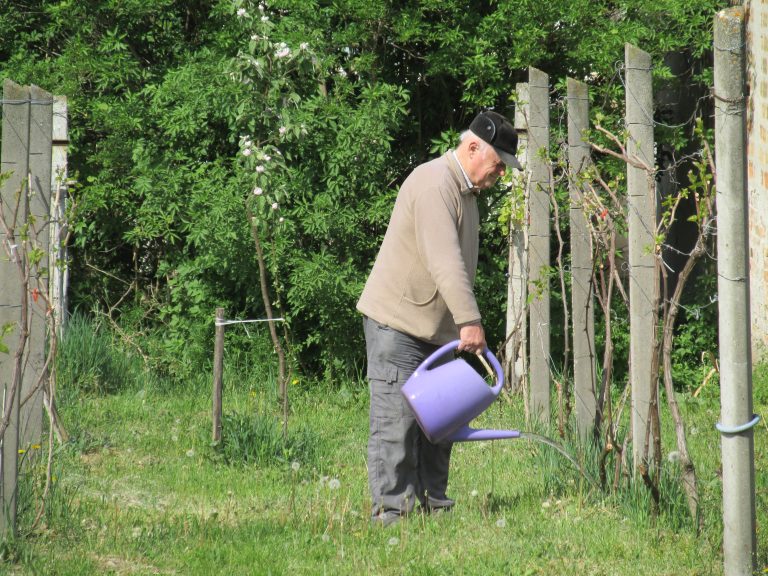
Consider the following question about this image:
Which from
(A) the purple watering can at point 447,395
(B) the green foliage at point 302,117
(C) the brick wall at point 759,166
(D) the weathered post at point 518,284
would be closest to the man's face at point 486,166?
(A) the purple watering can at point 447,395

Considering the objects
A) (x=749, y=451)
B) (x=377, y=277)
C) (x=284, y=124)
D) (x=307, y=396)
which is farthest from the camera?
(x=307, y=396)

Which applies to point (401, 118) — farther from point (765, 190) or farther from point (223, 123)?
point (765, 190)

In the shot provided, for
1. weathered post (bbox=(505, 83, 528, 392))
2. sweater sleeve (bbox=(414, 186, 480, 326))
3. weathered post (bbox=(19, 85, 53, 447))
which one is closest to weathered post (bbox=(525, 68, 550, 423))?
weathered post (bbox=(505, 83, 528, 392))

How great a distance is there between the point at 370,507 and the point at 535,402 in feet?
5.98

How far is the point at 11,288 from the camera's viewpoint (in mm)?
3930

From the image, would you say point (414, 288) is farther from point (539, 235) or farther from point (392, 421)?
point (539, 235)

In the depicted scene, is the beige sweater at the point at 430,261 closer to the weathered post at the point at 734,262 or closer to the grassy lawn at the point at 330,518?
the grassy lawn at the point at 330,518

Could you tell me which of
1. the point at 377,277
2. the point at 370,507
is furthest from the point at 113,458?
the point at 377,277

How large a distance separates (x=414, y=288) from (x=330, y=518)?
40.8 inches

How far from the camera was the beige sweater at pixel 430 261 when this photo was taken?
4.20 m

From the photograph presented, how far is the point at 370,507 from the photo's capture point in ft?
15.5

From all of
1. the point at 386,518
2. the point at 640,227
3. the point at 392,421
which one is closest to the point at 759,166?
the point at 640,227

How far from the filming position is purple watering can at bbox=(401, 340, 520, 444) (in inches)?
163

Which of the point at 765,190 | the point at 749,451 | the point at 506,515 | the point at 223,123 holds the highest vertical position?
the point at 223,123
